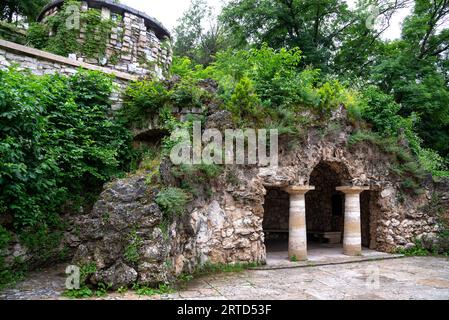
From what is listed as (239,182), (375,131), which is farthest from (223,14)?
(239,182)

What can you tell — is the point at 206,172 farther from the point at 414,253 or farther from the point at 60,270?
the point at 414,253

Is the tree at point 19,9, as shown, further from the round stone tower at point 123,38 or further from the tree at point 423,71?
the tree at point 423,71

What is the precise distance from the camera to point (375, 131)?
9.87 m

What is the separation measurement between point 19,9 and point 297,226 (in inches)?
657

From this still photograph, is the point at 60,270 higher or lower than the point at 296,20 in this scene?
lower

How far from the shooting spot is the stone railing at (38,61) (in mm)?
7980

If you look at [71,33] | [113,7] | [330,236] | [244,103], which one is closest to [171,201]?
[244,103]

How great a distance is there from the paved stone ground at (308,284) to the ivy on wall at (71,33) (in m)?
6.59

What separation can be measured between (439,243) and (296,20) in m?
12.4

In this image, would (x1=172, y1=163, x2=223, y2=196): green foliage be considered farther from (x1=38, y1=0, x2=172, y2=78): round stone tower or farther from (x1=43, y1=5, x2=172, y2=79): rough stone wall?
(x1=38, y1=0, x2=172, y2=78): round stone tower

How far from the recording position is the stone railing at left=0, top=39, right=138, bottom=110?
26.2 feet

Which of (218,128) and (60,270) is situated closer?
(60,270)

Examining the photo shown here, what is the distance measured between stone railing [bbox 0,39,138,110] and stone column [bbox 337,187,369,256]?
7.01 m

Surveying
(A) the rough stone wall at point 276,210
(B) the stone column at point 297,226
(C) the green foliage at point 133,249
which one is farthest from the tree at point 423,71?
(C) the green foliage at point 133,249
